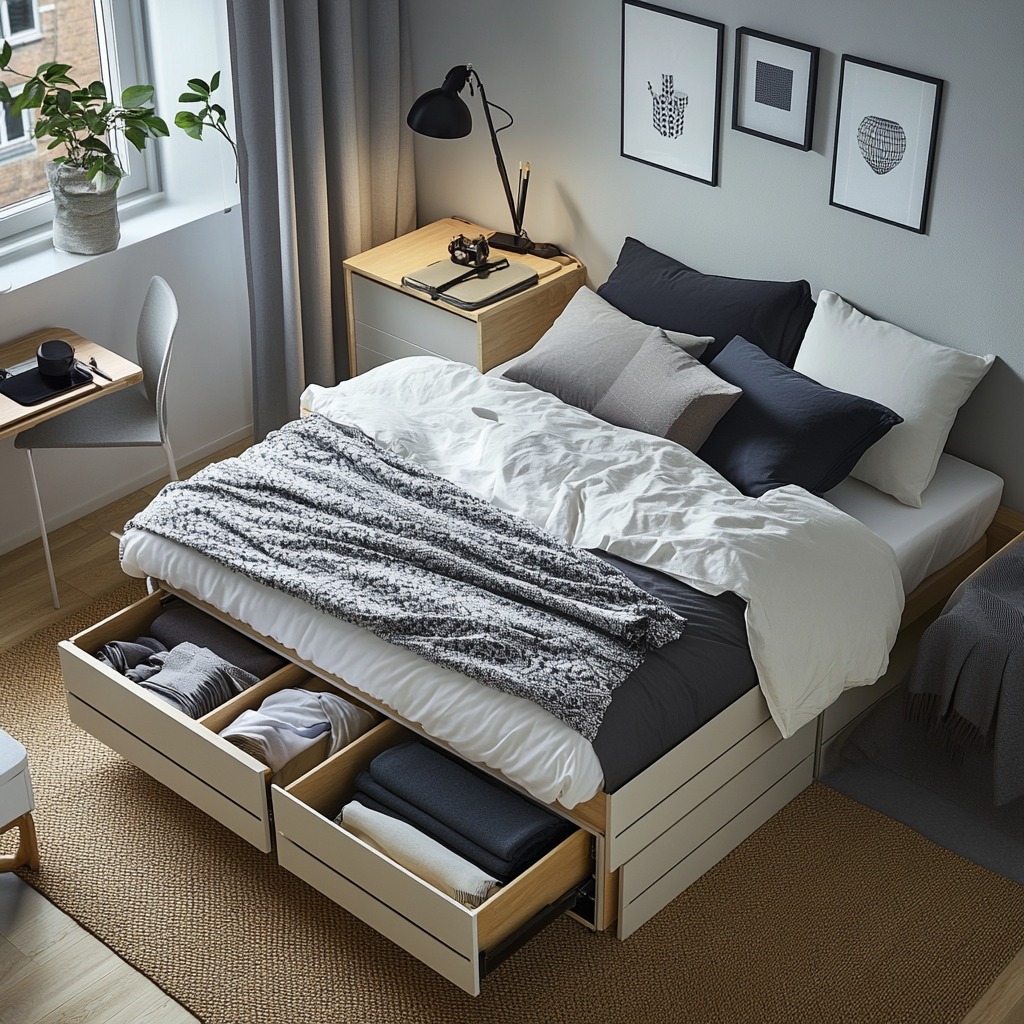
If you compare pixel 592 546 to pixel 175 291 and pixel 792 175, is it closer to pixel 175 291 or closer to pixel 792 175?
pixel 792 175

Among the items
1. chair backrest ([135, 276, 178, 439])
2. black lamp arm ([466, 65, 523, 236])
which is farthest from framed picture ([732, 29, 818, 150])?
chair backrest ([135, 276, 178, 439])

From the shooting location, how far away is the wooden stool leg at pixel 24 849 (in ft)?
9.15

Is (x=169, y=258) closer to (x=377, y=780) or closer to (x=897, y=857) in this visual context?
(x=377, y=780)

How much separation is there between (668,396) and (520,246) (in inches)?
40.8

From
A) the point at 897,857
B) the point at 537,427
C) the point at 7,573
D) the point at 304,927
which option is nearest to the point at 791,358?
the point at 537,427

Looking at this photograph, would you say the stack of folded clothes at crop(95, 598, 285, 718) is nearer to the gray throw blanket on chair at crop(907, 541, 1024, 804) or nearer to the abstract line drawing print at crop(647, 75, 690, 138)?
the gray throw blanket on chair at crop(907, 541, 1024, 804)

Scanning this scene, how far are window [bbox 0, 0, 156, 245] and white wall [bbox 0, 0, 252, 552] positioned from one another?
0.09m

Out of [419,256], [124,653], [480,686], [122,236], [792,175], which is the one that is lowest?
[124,653]

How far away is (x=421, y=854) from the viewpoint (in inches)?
98.6

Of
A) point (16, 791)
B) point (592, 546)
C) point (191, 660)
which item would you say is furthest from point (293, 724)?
point (592, 546)

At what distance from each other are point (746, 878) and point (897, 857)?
342 millimetres

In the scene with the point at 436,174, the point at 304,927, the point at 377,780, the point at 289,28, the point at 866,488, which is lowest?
the point at 304,927

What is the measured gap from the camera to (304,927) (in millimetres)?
2740

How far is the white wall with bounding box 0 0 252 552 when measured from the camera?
380 cm
